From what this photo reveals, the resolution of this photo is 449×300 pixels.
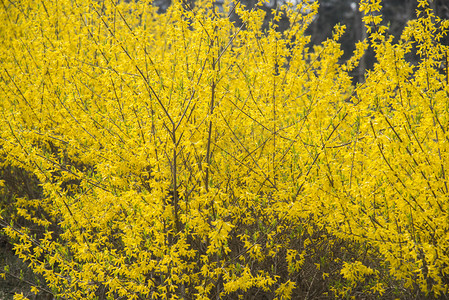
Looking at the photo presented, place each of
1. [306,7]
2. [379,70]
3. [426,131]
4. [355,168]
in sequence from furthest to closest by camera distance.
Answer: [306,7] < [355,168] < [379,70] < [426,131]

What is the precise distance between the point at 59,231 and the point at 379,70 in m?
4.29

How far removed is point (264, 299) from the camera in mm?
4230

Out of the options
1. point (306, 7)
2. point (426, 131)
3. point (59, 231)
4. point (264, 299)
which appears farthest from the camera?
point (59, 231)

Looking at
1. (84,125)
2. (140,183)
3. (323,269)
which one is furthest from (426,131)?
(84,125)

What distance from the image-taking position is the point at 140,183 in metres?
3.48

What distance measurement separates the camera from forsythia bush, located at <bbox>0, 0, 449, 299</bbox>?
2.66 metres

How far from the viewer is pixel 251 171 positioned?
3453 mm

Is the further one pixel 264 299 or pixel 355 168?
pixel 264 299

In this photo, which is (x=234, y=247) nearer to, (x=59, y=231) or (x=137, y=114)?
(x=137, y=114)

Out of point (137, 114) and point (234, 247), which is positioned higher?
point (137, 114)

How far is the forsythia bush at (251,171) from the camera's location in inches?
105

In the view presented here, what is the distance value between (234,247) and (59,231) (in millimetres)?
2572

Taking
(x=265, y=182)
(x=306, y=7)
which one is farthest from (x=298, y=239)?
(x=306, y=7)

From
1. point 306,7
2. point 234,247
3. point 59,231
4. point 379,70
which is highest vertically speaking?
point 306,7
